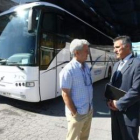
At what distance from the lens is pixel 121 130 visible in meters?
3.05

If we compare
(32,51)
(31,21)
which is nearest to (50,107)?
(32,51)

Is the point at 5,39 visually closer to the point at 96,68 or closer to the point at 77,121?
the point at 77,121

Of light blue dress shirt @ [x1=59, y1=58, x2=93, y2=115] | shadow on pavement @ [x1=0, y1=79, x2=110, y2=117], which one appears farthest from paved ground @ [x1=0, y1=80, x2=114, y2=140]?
light blue dress shirt @ [x1=59, y1=58, x2=93, y2=115]

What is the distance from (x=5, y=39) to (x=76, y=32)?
9.80 feet

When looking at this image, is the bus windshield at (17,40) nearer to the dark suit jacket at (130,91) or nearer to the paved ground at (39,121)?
the paved ground at (39,121)

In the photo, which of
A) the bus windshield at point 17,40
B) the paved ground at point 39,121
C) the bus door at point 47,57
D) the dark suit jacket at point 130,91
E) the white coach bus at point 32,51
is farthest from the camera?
the bus door at point 47,57

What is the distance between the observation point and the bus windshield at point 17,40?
598 centimetres

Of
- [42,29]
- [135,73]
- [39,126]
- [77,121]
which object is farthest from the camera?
[42,29]

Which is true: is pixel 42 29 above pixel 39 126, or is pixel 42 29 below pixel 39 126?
above

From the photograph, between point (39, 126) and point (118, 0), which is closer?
point (39, 126)

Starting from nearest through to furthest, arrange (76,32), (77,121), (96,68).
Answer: (77,121), (76,32), (96,68)

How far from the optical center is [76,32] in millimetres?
8500

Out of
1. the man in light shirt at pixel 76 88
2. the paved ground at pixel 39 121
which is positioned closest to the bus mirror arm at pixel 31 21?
the paved ground at pixel 39 121

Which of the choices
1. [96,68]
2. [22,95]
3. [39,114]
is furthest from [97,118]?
[96,68]
